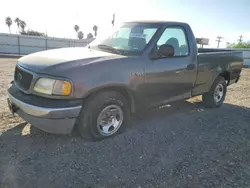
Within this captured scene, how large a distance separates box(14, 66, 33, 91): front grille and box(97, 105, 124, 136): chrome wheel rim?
44.2 inches

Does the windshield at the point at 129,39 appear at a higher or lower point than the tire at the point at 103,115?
higher

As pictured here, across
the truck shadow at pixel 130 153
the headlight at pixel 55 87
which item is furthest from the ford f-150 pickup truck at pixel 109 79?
the truck shadow at pixel 130 153

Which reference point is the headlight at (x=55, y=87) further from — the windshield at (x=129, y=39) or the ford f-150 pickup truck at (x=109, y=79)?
the windshield at (x=129, y=39)

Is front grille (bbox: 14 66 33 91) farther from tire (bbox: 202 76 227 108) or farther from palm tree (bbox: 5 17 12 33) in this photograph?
palm tree (bbox: 5 17 12 33)

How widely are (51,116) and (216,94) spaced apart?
4394 mm

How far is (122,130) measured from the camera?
398 centimetres

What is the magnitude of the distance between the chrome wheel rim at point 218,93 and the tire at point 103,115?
3.01 metres

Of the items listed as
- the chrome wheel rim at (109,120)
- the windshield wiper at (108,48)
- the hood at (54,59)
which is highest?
the windshield wiper at (108,48)

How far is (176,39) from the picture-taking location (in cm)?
466

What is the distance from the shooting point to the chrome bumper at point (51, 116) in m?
3.08

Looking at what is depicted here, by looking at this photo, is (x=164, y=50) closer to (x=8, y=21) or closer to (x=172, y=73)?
(x=172, y=73)

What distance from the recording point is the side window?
4373 mm

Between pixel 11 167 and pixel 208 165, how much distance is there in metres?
2.56

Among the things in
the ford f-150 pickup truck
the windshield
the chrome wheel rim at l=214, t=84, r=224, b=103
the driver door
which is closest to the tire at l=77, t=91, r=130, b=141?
the ford f-150 pickup truck
